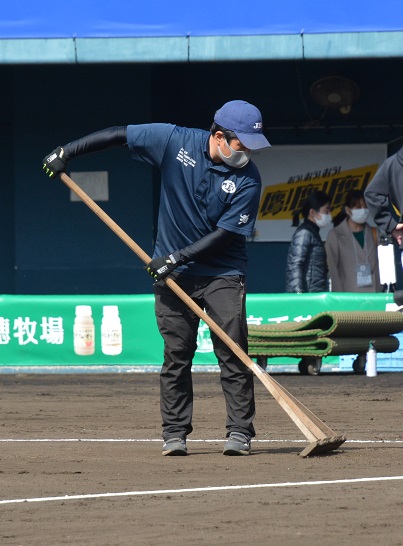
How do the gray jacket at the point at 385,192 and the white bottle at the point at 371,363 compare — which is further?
the white bottle at the point at 371,363

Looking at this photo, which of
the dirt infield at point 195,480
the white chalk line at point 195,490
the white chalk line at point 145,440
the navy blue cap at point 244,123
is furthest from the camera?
the white chalk line at point 145,440

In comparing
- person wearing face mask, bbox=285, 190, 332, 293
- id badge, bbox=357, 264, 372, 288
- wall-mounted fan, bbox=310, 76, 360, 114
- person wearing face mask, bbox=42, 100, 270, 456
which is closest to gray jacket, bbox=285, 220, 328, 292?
person wearing face mask, bbox=285, 190, 332, 293

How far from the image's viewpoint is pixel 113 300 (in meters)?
14.5

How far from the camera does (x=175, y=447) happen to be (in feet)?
24.4

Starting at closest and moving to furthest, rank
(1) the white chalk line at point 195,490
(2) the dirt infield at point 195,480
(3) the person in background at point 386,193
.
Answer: (2) the dirt infield at point 195,480 < (1) the white chalk line at point 195,490 < (3) the person in background at point 386,193

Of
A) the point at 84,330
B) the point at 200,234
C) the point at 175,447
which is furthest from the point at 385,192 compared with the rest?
the point at 84,330

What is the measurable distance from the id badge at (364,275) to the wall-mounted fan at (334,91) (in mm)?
3747

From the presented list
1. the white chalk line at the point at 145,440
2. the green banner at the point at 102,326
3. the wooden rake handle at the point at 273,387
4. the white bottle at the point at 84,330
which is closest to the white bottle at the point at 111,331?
the green banner at the point at 102,326

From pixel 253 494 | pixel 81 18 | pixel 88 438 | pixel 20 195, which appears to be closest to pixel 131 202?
pixel 20 195

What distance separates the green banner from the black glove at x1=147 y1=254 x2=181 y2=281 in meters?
7.02

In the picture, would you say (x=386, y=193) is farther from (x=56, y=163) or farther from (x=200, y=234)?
(x=56, y=163)

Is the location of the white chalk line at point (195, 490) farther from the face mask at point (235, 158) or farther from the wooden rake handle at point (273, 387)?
the face mask at point (235, 158)

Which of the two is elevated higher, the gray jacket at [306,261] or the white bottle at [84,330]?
the gray jacket at [306,261]

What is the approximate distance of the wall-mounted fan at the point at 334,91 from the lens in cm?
1753
